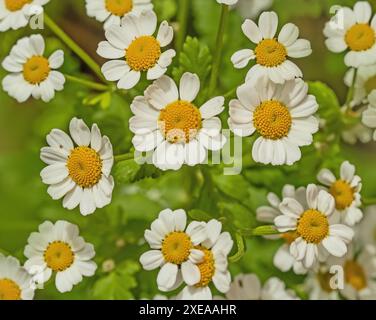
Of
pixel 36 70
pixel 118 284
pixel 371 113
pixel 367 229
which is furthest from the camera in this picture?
pixel 367 229

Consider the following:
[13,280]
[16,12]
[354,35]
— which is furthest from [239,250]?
[16,12]

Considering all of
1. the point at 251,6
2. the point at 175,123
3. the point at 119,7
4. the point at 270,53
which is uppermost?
the point at 251,6

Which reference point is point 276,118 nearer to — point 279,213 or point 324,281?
point 279,213

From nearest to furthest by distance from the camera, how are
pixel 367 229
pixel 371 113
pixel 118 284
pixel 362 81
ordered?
pixel 371 113, pixel 118 284, pixel 362 81, pixel 367 229

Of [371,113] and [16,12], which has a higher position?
[16,12]

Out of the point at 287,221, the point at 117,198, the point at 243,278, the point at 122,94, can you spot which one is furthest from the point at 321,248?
the point at 117,198
